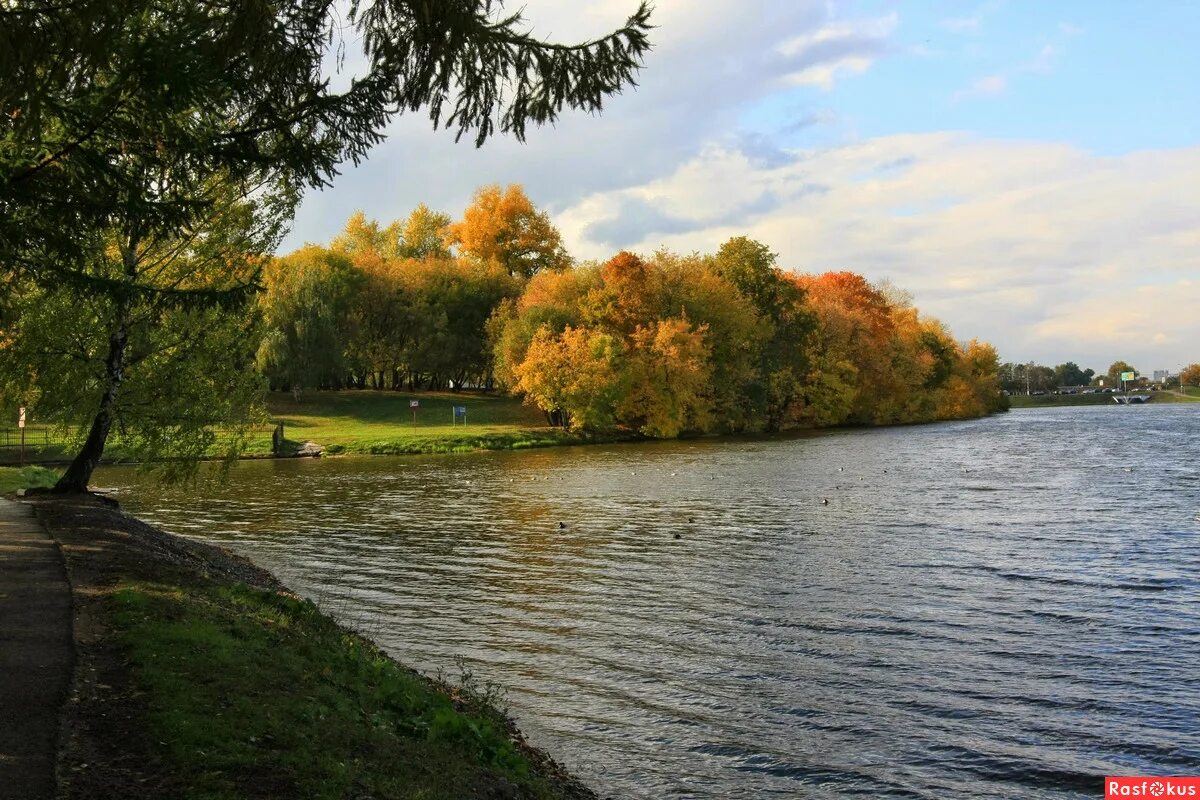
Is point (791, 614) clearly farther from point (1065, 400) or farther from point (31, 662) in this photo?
point (1065, 400)

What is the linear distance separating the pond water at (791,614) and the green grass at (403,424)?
765 inches

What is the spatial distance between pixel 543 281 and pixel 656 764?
67.8 m

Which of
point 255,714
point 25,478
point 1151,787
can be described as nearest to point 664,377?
point 25,478

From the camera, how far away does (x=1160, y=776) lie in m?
9.23

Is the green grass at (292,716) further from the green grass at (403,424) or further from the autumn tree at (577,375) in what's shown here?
the autumn tree at (577,375)

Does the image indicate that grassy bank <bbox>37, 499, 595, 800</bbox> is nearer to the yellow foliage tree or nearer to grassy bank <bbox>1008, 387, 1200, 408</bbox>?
the yellow foliage tree

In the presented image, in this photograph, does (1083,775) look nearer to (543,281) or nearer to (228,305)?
(228,305)

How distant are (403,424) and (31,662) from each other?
2293 inches

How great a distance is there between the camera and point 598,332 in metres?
66.8

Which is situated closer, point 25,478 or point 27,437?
point 25,478

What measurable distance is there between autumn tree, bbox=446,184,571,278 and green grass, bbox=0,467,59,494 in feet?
207

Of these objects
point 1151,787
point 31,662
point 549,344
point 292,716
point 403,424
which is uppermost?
point 549,344

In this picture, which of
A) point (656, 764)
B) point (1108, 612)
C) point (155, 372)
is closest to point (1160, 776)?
point (656, 764)

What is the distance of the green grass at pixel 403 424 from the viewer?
5459 cm
